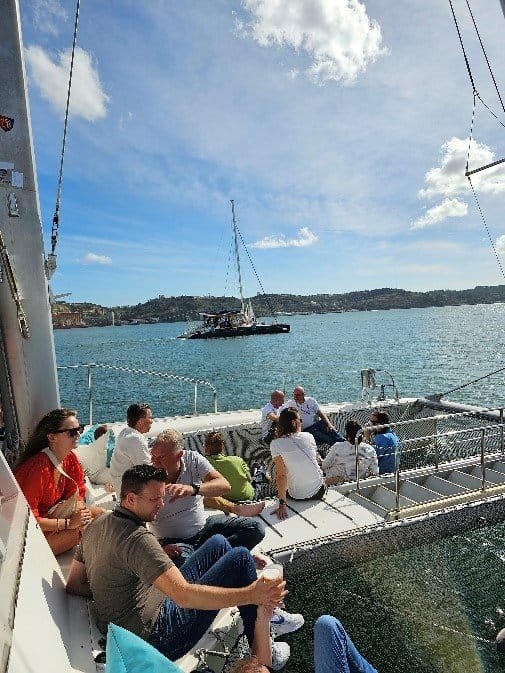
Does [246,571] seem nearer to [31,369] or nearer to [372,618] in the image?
[372,618]

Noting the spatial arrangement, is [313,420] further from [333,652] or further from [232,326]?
[232,326]

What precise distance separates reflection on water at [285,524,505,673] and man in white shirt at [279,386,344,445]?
3259 mm

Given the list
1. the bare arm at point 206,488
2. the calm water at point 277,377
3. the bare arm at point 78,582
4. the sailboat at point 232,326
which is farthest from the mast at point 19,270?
the sailboat at point 232,326

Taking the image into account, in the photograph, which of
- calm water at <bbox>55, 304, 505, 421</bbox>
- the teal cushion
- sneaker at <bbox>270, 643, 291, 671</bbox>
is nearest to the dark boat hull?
calm water at <bbox>55, 304, 505, 421</bbox>

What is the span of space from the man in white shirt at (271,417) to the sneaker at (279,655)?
468cm

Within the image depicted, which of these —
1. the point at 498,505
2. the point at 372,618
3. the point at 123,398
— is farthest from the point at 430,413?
the point at 123,398

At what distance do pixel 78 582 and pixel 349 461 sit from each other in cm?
458

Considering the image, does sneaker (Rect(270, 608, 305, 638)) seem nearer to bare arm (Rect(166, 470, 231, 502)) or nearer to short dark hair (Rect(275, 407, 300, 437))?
bare arm (Rect(166, 470, 231, 502))

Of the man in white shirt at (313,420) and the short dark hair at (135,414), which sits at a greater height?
the short dark hair at (135,414)

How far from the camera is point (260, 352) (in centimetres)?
7056

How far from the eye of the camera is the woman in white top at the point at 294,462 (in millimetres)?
5531

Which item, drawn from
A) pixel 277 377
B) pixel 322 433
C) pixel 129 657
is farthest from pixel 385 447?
pixel 277 377

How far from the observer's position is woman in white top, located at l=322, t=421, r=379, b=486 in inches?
267

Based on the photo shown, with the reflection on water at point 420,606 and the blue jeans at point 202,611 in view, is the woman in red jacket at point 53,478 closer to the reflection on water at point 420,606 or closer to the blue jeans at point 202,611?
the blue jeans at point 202,611
